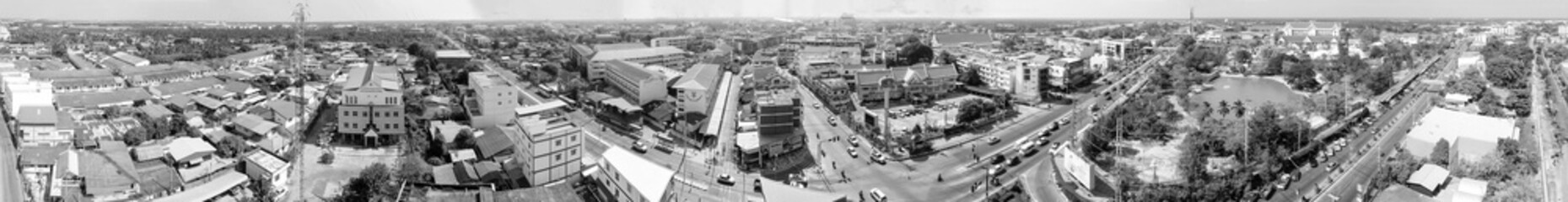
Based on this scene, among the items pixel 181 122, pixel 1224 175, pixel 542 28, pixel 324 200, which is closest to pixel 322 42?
pixel 542 28

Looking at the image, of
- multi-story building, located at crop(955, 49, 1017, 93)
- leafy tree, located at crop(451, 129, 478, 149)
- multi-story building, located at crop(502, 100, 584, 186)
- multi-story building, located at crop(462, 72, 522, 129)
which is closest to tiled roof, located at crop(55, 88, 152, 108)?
multi-story building, located at crop(462, 72, 522, 129)

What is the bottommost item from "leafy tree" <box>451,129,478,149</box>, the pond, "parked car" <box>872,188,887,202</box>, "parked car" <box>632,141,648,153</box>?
"parked car" <box>872,188,887,202</box>

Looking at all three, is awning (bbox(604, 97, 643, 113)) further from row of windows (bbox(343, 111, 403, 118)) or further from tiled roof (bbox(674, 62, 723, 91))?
row of windows (bbox(343, 111, 403, 118))

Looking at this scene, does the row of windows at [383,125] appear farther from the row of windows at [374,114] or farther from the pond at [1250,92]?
the pond at [1250,92]

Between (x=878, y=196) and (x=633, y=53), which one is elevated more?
(x=633, y=53)

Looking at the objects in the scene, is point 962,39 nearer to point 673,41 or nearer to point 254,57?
point 673,41

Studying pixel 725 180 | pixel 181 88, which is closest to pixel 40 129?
pixel 181 88

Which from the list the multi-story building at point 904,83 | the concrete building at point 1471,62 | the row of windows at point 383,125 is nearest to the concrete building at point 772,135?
the multi-story building at point 904,83
